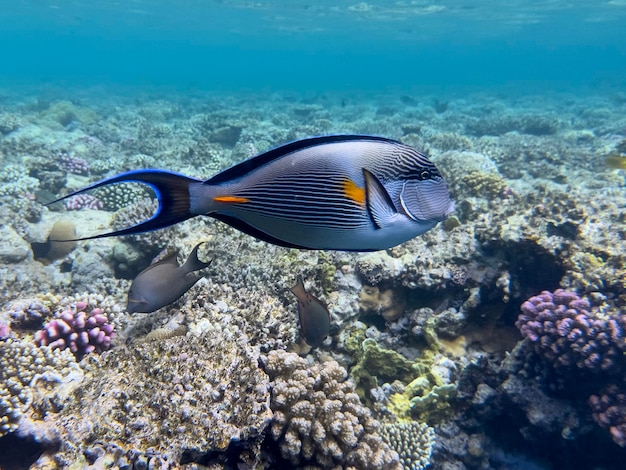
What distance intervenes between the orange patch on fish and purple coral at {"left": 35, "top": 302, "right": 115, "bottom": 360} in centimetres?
368

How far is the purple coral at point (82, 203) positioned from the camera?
8.02 meters

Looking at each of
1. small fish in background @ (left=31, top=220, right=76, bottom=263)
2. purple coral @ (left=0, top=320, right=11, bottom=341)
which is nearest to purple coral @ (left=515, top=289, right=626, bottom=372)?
purple coral @ (left=0, top=320, right=11, bottom=341)

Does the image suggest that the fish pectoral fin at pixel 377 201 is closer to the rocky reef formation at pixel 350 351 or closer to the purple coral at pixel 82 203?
the rocky reef formation at pixel 350 351

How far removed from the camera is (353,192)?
1.21m

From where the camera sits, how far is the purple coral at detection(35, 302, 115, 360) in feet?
12.1

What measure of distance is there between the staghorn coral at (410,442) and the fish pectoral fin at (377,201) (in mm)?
3159

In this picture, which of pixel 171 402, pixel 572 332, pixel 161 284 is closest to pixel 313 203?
pixel 171 402

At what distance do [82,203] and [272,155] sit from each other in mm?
8597

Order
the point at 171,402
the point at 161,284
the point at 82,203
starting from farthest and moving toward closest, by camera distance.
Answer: the point at 82,203
the point at 161,284
the point at 171,402

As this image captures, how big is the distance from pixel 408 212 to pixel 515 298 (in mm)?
4027

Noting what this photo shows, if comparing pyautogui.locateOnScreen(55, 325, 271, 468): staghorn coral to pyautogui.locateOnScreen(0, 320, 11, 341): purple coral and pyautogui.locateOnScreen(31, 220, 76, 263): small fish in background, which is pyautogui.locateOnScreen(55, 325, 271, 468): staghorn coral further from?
pyautogui.locateOnScreen(31, 220, 76, 263): small fish in background

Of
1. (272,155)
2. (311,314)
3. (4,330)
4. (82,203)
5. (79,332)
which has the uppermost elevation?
(272,155)

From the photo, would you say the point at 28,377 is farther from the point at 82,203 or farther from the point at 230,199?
the point at 82,203

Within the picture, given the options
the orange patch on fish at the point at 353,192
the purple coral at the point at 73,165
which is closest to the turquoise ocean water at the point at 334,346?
the orange patch on fish at the point at 353,192
